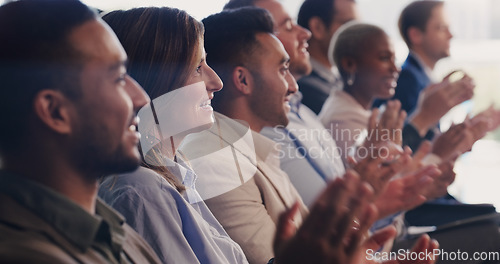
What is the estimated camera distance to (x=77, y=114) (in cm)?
60

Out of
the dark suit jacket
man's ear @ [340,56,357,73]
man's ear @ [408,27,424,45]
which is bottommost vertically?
the dark suit jacket

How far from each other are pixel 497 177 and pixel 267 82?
2739 millimetres

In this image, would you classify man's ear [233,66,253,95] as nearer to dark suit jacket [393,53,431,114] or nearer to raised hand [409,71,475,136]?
raised hand [409,71,475,136]

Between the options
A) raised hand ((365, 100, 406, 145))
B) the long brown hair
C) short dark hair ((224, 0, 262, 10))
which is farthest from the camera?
short dark hair ((224, 0, 262, 10))

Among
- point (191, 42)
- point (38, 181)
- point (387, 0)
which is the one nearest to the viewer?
point (38, 181)

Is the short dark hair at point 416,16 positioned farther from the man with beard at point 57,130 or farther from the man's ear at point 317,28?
→ the man with beard at point 57,130

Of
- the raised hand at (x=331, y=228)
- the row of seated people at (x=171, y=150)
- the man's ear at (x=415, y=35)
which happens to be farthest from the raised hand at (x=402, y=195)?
the man's ear at (x=415, y=35)

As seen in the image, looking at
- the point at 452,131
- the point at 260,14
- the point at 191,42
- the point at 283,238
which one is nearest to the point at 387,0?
the point at 452,131

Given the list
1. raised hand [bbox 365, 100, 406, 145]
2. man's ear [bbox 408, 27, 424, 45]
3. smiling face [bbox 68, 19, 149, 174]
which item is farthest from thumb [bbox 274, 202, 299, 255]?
man's ear [bbox 408, 27, 424, 45]

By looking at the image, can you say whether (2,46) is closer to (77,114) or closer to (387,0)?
(77,114)

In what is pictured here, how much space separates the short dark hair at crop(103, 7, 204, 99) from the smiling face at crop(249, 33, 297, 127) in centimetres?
42

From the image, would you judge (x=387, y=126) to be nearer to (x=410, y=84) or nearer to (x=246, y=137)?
(x=246, y=137)

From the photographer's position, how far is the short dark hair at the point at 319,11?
9.04 ft

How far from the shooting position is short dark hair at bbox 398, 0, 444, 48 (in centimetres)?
293
